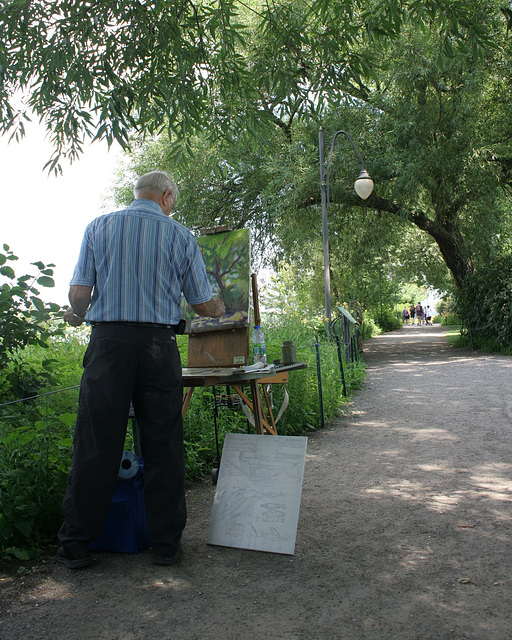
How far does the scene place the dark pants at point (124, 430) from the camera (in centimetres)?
324

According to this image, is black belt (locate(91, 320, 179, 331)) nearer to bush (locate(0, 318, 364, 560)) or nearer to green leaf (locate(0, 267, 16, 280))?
bush (locate(0, 318, 364, 560))

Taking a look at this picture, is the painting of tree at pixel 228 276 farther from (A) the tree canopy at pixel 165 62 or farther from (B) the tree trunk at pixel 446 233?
(B) the tree trunk at pixel 446 233

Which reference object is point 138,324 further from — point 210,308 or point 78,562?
point 78,562

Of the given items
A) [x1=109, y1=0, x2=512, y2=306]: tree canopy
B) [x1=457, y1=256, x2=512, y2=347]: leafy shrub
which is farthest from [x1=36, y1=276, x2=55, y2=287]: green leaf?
[x1=457, y1=256, x2=512, y2=347]: leafy shrub

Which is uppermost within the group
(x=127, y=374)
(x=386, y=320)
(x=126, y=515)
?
(x=386, y=320)

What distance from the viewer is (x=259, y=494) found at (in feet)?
12.3

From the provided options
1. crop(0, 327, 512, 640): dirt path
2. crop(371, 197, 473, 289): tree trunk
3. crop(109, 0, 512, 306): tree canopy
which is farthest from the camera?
crop(371, 197, 473, 289): tree trunk

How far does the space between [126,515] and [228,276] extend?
207 centimetres

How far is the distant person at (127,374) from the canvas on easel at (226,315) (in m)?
1.21

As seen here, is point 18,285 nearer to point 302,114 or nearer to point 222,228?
point 222,228

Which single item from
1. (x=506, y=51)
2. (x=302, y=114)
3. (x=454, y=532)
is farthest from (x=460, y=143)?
A: (x=454, y=532)

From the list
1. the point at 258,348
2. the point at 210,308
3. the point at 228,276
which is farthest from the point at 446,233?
the point at 210,308

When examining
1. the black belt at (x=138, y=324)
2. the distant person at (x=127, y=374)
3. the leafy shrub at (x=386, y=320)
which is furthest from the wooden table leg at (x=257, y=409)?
the leafy shrub at (x=386, y=320)

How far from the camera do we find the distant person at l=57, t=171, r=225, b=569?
10.7 ft
